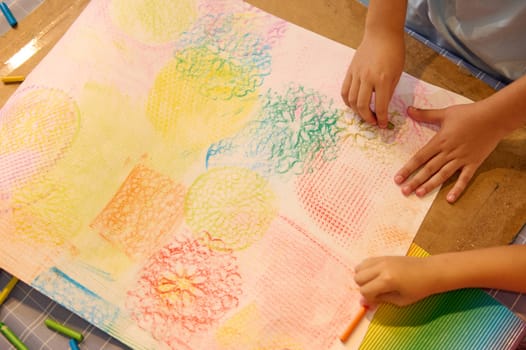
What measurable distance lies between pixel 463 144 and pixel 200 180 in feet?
1.08

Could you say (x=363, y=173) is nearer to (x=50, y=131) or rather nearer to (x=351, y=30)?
(x=351, y=30)

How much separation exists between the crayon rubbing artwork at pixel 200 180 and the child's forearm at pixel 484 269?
5 cm

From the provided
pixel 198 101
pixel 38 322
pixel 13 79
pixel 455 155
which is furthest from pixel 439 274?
pixel 13 79

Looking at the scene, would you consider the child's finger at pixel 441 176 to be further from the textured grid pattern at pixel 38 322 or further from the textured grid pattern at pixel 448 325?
the textured grid pattern at pixel 38 322

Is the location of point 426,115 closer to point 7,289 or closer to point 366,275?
point 366,275

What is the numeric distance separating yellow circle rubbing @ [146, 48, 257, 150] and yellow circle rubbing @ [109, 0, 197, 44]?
0.16 feet

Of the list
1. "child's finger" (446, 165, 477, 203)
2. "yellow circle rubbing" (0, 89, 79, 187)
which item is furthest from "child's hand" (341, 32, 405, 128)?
"yellow circle rubbing" (0, 89, 79, 187)

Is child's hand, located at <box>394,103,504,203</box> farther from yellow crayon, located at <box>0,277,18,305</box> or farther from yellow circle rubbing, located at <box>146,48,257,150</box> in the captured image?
yellow crayon, located at <box>0,277,18,305</box>

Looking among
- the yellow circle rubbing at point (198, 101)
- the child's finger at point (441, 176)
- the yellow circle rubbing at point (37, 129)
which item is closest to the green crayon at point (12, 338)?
the yellow circle rubbing at point (37, 129)

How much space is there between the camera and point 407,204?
0.56m

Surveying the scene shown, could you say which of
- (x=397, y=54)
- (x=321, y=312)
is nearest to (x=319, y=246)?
(x=321, y=312)

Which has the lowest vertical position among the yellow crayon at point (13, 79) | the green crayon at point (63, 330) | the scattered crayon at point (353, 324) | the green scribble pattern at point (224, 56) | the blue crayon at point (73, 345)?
the blue crayon at point (73, 345)

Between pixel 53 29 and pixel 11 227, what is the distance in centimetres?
32

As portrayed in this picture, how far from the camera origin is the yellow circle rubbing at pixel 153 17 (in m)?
0.67
